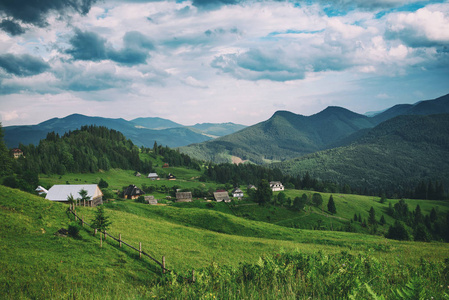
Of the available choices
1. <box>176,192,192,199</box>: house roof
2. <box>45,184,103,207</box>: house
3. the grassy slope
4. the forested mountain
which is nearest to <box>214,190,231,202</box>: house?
<box>176,192,192,199</box>: house roof

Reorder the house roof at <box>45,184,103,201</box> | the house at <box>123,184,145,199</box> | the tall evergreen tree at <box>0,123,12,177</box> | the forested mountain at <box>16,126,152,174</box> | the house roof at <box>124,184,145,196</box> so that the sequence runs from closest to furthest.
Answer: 1. the house roof at <box>45,184,103,201</box>
2. the tall evergreen tree at <box>0,123,12,177</box>
3. the house at <box>123,184,145,199</box>
4. the house roof at <box>124,184,145,196</box>
5. the forested mountain at <box>16,126,152,174</box>

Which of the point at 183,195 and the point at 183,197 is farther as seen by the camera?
the point at 183,195

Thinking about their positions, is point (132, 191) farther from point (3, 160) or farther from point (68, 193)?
point (68, 193)

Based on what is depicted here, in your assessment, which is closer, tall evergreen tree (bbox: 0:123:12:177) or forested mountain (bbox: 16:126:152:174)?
tall evergreen tree (bbox: 0:123:12:177)

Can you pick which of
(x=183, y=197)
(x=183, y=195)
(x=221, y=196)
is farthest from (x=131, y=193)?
(x=221, y=196)

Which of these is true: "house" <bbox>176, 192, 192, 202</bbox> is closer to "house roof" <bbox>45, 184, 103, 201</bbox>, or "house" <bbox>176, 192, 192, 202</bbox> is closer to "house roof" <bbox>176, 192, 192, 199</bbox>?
"house roof" <bbox>176, 192, 192, 199</bbox>

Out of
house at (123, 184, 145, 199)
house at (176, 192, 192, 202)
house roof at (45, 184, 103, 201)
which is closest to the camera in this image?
house roof at (45, 184, 103, 201)

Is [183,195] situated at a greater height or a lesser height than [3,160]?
lesser

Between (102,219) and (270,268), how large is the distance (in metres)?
25.0

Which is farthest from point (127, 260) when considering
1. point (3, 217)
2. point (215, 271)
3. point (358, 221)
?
point (358, 221)

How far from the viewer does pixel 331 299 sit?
215 inches

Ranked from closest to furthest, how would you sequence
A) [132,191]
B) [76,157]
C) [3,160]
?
1. [3,160]
2. [132,191]
3. [76,157]

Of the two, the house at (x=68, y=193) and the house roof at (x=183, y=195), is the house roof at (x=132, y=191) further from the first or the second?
the house at (x=68, y=193)

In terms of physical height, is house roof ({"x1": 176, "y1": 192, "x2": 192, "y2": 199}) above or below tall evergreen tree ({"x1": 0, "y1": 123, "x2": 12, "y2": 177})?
below
